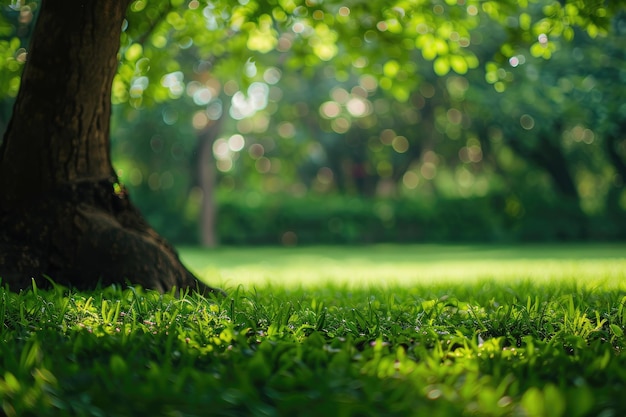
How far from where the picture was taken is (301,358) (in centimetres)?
299

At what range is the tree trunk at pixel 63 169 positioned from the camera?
486 centimetres

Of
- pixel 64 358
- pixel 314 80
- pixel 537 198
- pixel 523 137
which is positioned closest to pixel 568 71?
pixel 523 137

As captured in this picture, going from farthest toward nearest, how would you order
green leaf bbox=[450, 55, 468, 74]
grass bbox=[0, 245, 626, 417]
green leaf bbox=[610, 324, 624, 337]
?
green leaf bbox=[450, 55, 468, 74], green leaf bbox=[610, 324, 624, 337], grass bbox=[0, 245, 626, 417]

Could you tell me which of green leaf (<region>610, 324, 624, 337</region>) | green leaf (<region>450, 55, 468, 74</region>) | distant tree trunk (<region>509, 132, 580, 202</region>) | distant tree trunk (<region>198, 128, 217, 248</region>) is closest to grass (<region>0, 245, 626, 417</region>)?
green leaf (<region>610, 324, 624, 337</region>)

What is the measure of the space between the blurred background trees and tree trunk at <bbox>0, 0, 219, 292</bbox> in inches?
68.5

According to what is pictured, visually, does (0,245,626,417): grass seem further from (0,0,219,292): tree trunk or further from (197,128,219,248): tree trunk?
(197,128,219,248): tree trunk

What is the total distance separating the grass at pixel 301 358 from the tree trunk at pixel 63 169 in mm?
536

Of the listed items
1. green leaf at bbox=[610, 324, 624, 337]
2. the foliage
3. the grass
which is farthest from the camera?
the foliage

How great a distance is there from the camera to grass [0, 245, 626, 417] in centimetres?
236

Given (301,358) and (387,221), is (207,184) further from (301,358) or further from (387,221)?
(301,358)

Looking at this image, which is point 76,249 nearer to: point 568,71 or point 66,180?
point 66,180

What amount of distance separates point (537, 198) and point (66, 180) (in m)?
21.2

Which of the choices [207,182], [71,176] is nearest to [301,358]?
[71,176]

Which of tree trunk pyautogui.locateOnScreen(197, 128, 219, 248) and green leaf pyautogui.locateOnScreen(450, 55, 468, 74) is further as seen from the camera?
tree trunk pyautogui.locateOnScreen(197, 128, 219, 248)
